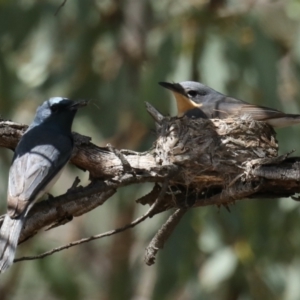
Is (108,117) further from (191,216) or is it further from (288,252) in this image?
(288,252)

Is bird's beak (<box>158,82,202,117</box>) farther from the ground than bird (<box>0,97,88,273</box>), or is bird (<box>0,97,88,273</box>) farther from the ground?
bird (<box>0,97,88,273</box>)

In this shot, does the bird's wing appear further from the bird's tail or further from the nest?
the nest

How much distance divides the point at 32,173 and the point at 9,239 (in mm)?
620

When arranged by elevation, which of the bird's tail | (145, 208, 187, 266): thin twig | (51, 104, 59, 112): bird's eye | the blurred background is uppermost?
the bird's tail

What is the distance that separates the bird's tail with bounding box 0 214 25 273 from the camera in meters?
3.72

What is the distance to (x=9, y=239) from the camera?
3.76 m

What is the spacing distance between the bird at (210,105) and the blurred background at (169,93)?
13cm

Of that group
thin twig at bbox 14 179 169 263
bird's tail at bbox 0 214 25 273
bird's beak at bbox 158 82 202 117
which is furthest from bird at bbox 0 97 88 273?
bird's beak at bbox 158 82 202 117

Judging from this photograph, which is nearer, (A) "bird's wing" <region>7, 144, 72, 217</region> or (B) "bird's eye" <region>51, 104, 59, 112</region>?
(A) "bird's wing" <region>7, 144, 72, 217</region>

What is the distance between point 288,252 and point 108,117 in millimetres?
1881

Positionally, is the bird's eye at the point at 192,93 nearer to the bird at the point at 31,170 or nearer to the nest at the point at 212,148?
the nest at the point at 212,148

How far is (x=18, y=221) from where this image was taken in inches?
153

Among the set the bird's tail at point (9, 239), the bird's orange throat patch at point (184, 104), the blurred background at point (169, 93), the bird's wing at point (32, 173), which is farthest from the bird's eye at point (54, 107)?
the bird's tail at point (9, 239)

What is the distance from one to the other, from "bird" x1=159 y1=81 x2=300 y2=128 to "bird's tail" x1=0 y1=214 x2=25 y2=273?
6.48ft
